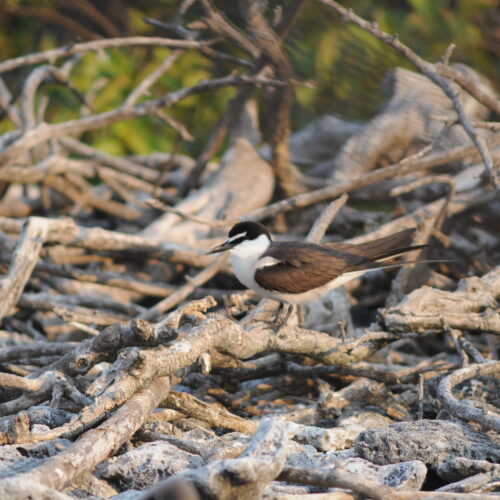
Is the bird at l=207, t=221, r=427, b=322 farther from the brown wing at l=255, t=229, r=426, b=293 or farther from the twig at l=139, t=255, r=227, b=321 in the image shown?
the twig at l=139, t=255, r=227, b=321

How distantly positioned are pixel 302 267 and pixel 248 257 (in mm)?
354

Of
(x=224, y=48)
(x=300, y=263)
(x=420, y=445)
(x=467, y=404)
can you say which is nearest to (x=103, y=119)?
(x=224, y=48)

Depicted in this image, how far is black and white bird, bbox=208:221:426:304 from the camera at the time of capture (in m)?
4.91

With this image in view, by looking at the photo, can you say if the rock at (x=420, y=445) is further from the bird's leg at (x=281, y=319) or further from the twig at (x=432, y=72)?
the twig at (x=432, y=72)

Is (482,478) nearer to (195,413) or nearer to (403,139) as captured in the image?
(195,413)

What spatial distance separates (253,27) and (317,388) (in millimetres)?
2523

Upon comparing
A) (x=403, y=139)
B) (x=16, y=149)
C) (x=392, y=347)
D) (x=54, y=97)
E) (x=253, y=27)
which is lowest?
(x=54, y=97)

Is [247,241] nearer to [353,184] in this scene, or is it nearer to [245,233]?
[245,233]

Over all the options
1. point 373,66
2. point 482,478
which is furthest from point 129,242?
point 482,478

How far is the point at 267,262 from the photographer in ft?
16.4

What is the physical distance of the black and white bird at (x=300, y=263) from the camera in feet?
16.1

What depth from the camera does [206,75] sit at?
1043 cm

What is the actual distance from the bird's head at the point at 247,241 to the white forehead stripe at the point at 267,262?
0.10 meters

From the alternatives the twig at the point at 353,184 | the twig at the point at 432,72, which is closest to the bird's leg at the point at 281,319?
the twig at the point at 353,184
